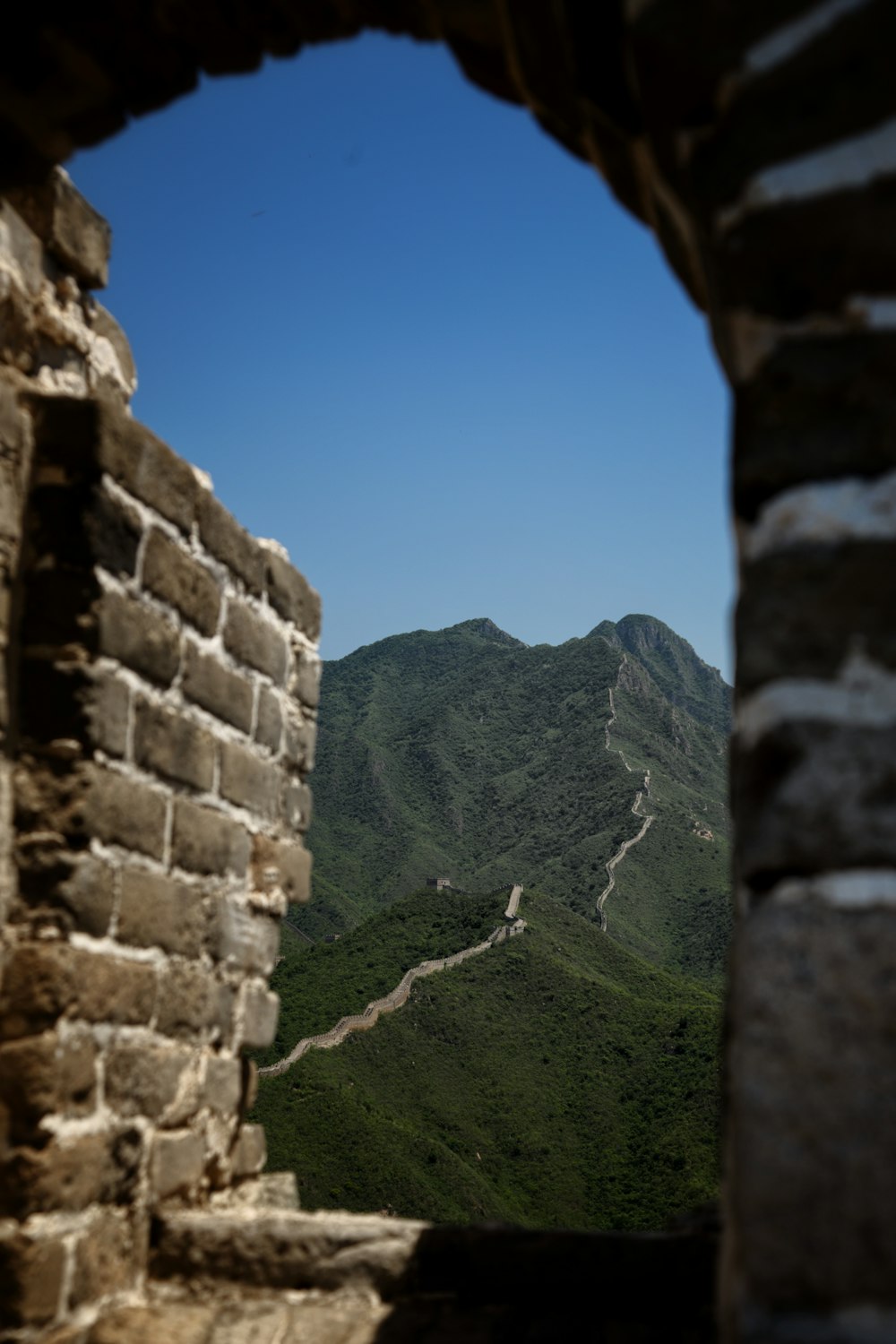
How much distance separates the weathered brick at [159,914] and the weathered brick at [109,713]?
296mm

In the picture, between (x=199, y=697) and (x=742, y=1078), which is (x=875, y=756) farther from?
(x=199, y=697)

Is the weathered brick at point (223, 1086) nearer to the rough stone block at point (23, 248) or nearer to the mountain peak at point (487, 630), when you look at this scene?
the rough stone block at point (23, 248)

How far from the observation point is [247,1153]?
3330 millimetres

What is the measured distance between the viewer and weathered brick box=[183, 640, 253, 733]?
3.11 meters

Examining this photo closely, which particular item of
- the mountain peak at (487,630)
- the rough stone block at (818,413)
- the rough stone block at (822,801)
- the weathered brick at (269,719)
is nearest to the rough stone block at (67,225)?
the weathered brick at (269,719)

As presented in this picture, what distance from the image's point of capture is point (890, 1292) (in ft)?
3.48

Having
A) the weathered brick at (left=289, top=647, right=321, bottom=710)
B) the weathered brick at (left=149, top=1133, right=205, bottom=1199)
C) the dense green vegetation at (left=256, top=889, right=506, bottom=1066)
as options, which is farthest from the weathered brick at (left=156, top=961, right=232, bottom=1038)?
the dense green vegetation at (left=256, top=889, right=506, bottom=1066)

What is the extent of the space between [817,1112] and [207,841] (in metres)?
2.26

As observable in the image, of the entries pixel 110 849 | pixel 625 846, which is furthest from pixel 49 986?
pixel 625 846

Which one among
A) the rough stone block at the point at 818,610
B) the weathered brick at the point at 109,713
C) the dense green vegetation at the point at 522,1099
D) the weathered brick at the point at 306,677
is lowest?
the dense green vegetation at the point at 522,1099

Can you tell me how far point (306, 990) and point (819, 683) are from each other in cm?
3911

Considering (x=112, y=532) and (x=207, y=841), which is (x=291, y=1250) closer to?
(x=207, y=841)

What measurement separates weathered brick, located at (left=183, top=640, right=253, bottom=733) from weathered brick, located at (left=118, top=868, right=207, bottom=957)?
1.62 feet

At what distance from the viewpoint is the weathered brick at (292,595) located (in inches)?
144
